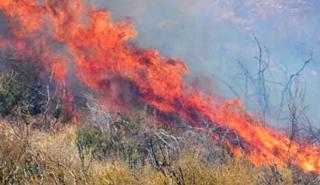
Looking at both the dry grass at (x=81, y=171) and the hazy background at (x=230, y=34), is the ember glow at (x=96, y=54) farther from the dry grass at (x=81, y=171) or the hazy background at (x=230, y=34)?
the dry grass at (x=81, y=171)

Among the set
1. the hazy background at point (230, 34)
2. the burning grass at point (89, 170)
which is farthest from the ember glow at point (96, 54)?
the burning grass at point (89, 170)

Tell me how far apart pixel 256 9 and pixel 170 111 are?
1057 centimetres

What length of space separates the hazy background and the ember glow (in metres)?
1.35

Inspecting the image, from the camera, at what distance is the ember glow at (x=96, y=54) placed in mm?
16125

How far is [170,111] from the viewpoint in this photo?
15875 millimetres

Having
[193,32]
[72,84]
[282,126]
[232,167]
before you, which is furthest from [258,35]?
[232,167]

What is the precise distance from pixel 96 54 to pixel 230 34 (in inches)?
290

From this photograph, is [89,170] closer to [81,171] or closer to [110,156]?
[81,171]

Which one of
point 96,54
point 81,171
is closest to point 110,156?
point 81,171

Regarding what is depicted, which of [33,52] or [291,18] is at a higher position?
[291,18]

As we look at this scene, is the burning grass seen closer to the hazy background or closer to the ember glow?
the ember glow

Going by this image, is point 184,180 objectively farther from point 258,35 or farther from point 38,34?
point 258,35

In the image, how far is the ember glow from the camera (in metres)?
16.1

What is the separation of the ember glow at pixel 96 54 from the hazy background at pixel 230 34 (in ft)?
4.42
